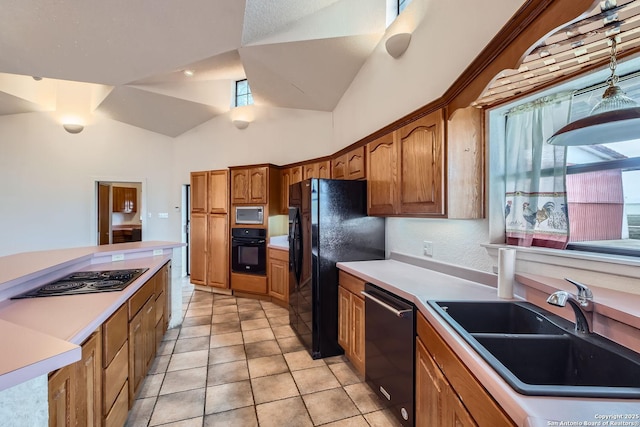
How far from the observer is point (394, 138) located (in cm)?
227

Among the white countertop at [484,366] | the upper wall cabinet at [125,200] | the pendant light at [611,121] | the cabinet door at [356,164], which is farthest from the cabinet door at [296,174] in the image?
the upper wall cabinet at [125,200]

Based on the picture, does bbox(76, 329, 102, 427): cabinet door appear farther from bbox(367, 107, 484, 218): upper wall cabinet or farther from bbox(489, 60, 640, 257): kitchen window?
bbox(489, 60, 640, 257): kitchen window

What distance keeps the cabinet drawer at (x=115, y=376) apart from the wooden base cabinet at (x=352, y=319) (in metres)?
1.62

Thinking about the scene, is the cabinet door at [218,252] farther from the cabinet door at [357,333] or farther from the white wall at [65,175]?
the cabinet door at [357,333]

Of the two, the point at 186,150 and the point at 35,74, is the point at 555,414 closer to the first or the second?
the point at 35,74

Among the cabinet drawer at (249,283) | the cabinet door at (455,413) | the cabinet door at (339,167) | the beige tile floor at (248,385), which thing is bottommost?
the beige tile floor at (248,385)

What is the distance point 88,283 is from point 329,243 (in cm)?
183

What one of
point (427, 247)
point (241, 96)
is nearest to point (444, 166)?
point (427, 247)

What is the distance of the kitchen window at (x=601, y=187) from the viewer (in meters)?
1.30

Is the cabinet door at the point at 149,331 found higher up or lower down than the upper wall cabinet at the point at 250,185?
lower down

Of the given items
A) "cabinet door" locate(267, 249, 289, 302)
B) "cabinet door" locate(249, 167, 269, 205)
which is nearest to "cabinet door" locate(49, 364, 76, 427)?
"cabinet door" locate(267, 249, 289, 302)

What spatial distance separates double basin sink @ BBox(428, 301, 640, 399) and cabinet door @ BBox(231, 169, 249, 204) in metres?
3.66

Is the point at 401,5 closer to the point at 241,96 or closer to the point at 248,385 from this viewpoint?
the point at 241,96

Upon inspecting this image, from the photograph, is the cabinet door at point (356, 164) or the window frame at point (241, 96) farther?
the window frame at point (241, 96)
